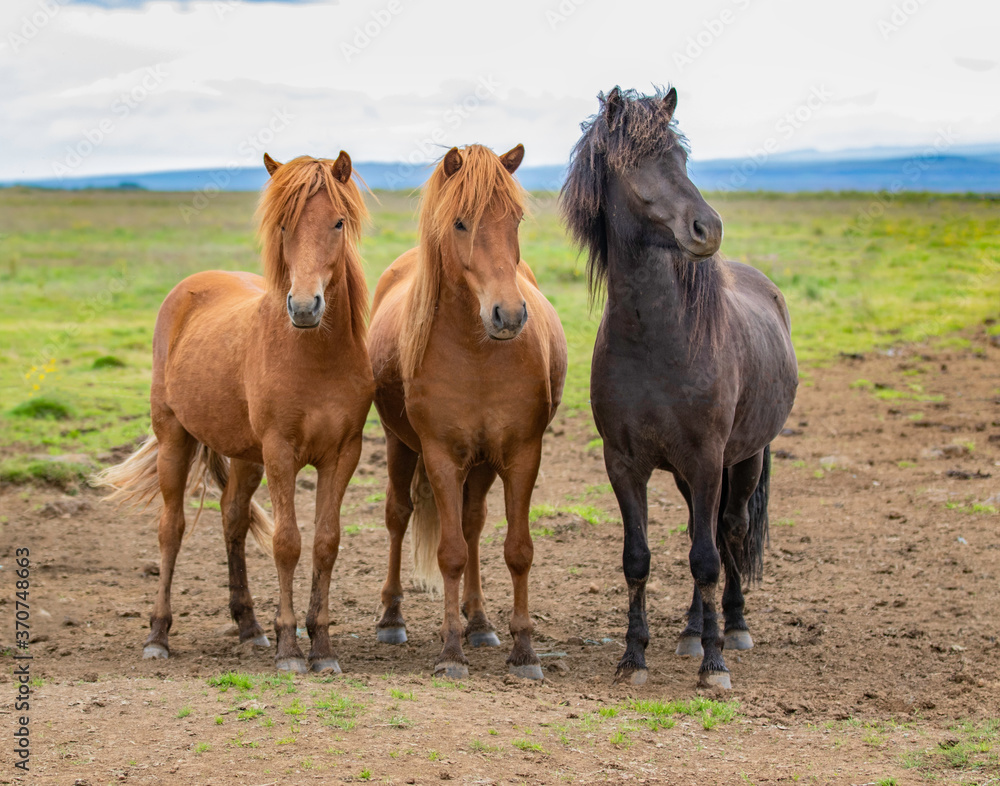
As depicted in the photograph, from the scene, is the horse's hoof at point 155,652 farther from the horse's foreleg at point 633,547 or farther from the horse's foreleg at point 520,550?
the horse's foreleg at point 633,547

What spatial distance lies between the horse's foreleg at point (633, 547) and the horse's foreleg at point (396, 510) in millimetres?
1518

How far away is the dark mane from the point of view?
4.52m

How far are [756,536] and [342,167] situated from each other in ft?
11.0

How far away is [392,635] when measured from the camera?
5.67m

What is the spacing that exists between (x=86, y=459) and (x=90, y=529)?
1503 millimetres

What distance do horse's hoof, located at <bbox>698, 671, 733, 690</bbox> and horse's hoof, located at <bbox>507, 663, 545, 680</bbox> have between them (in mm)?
811

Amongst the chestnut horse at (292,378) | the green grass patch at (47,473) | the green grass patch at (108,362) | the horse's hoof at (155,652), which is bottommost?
the horse's hoof at (155,652)

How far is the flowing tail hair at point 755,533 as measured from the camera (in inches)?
230

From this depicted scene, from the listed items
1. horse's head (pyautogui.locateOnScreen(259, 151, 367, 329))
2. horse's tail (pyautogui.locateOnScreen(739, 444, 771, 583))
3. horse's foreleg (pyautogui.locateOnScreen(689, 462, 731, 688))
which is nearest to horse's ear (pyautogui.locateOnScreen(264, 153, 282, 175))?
horse's head (pyautogui.locateOnScreen(259, 151, 367, 329))

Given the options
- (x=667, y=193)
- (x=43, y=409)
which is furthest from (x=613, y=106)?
(x=43, y=409)

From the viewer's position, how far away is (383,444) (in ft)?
32.7

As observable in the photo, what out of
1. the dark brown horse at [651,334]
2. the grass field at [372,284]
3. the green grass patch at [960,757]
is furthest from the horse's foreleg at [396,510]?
the green grass patch at [960,757]

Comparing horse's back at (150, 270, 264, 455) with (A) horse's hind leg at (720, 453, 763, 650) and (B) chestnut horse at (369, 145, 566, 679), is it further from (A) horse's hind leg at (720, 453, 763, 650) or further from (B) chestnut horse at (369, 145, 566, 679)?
(A) horse's hind leg at (720, 453, 763, 650)

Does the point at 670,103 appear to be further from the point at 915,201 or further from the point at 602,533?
the point at 915,201
